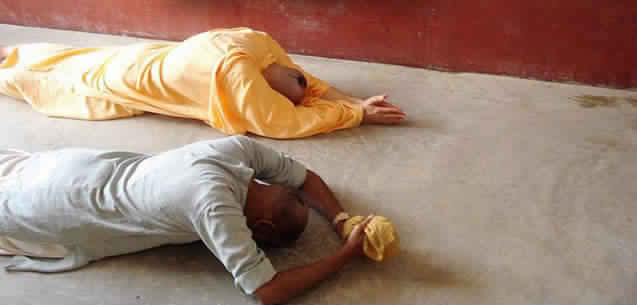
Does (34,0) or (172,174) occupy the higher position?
(34,0)

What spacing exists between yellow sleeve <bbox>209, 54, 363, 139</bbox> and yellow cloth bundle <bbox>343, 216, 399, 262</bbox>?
67 centimetres

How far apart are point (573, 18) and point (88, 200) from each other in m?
2.03

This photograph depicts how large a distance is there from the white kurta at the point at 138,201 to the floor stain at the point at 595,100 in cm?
136

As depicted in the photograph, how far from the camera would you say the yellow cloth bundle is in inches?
57.4

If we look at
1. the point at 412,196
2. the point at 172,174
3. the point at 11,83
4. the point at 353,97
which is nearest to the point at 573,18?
the point at 353,97

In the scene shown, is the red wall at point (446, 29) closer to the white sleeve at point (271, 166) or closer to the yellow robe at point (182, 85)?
the yellow robe at point (182, 85)

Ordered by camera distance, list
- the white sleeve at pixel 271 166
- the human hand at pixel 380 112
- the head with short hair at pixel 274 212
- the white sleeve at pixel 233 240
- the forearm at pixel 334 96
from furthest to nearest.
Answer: the forearm at pixel 334 96 < the human hand at pixel 380 112 < the white sleeve at pixel 271 166 < the head with short hair at pixel 274 212 < the white sleeve at pixel 233 240

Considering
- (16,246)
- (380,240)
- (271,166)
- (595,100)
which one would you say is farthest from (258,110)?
(595,100)

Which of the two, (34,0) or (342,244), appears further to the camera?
(34,0)

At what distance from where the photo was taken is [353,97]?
7.57 feet

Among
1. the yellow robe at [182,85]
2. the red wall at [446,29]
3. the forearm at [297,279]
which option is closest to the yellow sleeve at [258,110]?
the yellow robe at [182,85]

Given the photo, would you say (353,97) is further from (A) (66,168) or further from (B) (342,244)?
(A) (66,168)

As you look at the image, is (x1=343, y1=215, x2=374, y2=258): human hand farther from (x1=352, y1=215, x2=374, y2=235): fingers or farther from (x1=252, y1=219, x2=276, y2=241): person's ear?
(x1=252, y1=219, x2=276, y2=241): person's ear

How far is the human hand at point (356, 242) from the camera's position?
146 cm
